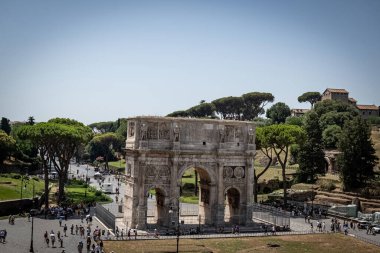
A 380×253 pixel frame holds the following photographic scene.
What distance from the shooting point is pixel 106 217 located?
4581 cm

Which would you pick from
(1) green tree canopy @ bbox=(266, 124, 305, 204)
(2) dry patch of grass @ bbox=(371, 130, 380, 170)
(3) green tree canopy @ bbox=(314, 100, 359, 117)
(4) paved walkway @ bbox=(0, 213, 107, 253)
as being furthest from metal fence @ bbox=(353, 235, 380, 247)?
(3) green tree canopy @ bbox=(314, 100, 359, 117)

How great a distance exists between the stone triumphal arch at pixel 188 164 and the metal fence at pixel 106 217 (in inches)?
66.6

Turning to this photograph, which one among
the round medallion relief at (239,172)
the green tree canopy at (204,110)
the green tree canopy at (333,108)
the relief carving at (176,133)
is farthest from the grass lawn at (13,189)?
the green tree canopy at (333,108)

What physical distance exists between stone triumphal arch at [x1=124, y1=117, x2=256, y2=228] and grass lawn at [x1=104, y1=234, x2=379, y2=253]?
16.7ft

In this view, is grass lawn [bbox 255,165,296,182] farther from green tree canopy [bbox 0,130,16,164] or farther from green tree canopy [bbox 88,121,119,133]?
green tree canopy [bbox 88,121,119,133]

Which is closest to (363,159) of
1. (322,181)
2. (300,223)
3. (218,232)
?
(322,181)

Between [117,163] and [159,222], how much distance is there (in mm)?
71347

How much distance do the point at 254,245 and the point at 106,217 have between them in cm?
1615

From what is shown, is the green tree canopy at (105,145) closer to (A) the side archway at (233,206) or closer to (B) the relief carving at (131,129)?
(A) the side archway at (233,206)

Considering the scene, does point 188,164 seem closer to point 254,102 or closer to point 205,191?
point 205,191

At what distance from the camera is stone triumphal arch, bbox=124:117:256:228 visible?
4431 cm

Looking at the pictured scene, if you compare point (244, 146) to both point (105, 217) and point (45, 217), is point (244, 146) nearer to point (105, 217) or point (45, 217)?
point (105, 217)

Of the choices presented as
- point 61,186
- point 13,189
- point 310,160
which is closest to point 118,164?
point 13,189

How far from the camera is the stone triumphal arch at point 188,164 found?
4431cm
